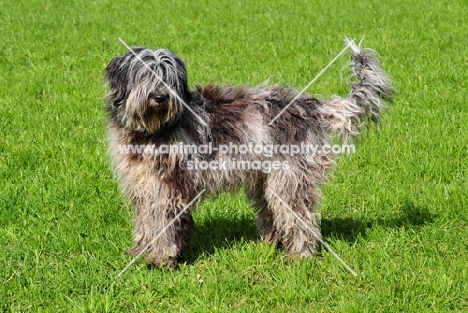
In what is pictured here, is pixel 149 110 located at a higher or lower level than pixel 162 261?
higher

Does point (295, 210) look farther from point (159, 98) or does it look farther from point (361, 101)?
point (159, 98)

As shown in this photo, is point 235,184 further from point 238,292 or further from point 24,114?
point 24,114

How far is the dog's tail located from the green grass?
0.67 metres

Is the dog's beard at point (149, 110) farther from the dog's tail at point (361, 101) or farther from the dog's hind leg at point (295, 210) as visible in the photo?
the dog's tail at point (361, 101)

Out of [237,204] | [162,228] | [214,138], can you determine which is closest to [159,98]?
[214,138]

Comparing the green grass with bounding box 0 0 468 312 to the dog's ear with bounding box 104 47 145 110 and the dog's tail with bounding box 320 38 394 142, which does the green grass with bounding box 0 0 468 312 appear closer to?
the dog's tail with bounding box 320 38 394 142

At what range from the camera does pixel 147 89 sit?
4.66 metres

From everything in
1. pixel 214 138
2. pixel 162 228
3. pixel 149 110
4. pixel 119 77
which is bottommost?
pixel 162 228

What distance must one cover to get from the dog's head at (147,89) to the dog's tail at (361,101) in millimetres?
1361

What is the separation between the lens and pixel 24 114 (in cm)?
835

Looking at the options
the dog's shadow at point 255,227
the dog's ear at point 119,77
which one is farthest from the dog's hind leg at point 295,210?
the dog's ear at point 119,77

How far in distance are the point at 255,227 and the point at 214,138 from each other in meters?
1.29

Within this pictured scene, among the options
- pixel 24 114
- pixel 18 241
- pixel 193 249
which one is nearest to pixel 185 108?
pixel 193 249

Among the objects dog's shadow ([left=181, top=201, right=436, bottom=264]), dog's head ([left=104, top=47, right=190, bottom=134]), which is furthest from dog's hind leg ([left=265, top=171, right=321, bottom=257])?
dog's head ([left=104, top=47, right=190, bottom=134])
